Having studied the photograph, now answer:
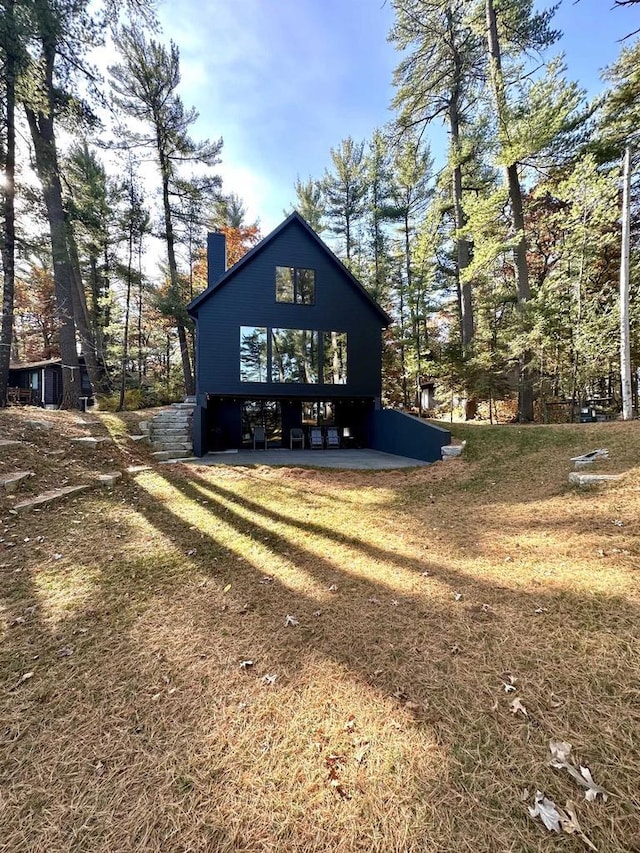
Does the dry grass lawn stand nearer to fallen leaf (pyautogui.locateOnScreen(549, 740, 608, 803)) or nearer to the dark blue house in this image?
fallen leaf (pyautogui.locateOnScreen(549, 740, 608, 803))

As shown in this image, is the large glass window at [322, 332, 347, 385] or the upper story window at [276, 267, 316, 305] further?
the large glass window at [322, 332, 347, 385]

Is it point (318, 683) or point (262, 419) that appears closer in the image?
point (318, 683)

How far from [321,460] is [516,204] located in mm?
10423

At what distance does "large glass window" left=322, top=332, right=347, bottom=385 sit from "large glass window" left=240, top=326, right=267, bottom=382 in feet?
6.65

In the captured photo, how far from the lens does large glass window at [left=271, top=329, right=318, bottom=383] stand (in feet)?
37.0

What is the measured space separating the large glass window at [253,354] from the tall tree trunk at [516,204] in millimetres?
8206

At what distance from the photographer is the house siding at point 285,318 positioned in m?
10.8

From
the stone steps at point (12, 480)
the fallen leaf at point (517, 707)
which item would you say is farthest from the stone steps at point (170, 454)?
the fallen leaf at point (517, 707)

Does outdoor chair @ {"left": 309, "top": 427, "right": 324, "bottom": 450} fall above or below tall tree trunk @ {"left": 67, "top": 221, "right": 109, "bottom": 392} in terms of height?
below

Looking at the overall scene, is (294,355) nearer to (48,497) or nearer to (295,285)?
(295,285)

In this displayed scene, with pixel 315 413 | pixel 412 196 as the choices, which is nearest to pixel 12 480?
pixel 315 413

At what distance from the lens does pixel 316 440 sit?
1283 cm

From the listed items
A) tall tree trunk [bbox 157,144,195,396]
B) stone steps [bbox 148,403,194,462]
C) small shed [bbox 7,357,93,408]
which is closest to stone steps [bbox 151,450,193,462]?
stone steps [bbox 148,403,194,462]

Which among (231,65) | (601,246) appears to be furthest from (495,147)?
(231,65)
